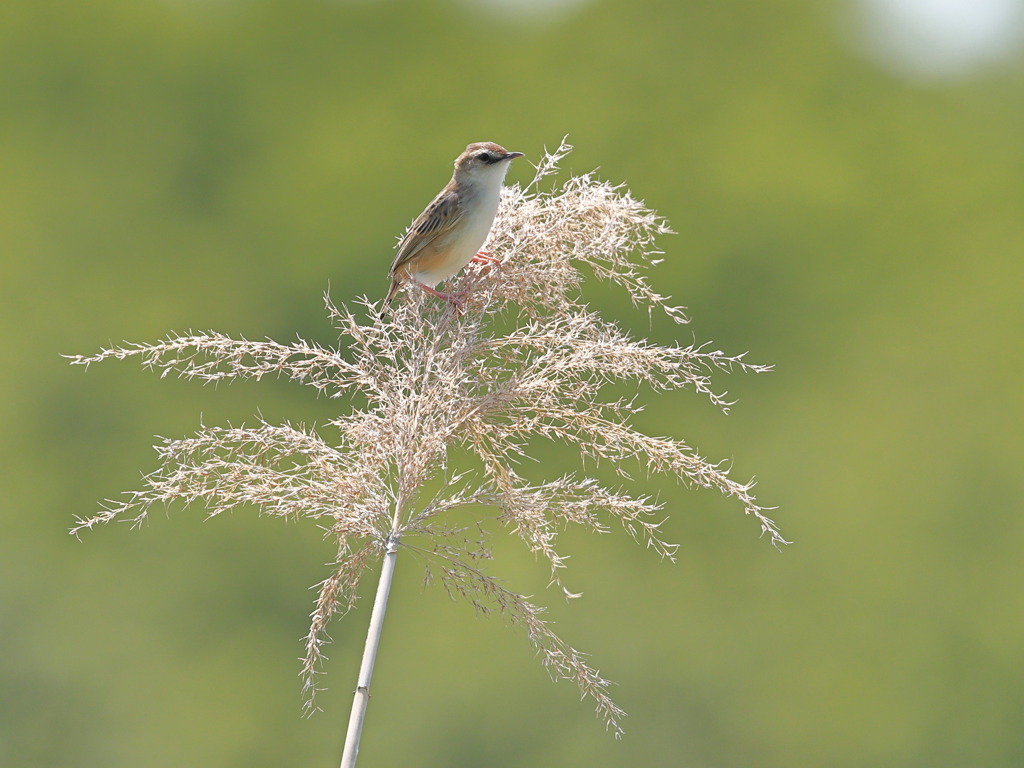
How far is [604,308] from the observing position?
12.8 metres

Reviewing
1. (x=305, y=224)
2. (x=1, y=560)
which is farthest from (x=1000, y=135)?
(x=1, y=560)

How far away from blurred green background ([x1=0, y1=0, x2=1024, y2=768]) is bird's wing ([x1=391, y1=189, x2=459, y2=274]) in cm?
723

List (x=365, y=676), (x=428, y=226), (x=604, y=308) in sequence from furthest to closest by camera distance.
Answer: (x=604, y=308) < (x=428, y=226) < (x=365, y=676)

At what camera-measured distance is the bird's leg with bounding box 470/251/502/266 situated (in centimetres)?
270

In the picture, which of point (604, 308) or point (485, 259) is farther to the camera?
point (604, 308)

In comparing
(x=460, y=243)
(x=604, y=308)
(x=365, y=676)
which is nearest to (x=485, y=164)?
(x=460, y=243)

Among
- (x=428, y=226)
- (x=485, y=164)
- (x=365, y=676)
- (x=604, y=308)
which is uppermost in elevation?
(x=604, y=308)

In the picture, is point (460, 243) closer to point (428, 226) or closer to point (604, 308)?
point (428, 226)

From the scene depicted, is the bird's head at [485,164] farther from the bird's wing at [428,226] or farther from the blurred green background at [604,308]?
the blurred green background at [604,308]

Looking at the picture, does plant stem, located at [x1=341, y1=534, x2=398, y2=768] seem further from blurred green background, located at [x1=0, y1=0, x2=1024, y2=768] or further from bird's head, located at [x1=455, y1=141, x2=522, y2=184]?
blurred green background, located at [x1=0, y1=0, x2=1024, y2=768]

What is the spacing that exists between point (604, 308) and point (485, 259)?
1004 cm

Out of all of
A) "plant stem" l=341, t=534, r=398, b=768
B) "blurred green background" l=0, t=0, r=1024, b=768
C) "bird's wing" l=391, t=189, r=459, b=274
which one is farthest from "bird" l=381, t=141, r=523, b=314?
"blurred green background" l=0, t=0, r=1024, b=768

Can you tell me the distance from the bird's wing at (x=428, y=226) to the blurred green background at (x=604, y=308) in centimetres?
723

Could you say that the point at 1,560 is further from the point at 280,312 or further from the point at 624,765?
the point at 624,765
